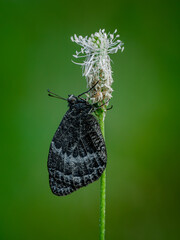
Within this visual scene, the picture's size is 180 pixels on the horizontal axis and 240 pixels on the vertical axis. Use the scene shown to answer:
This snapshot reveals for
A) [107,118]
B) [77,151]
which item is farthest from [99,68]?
[107,118]

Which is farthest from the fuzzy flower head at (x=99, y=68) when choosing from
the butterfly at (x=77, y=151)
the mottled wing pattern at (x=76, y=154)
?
the mottled wing pattern at (x=76, y=154)

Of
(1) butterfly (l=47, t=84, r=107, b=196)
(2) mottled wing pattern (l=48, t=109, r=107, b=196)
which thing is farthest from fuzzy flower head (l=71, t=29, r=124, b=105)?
(2) mottled wing pattern (l=48, t=109, r=107, b=196)

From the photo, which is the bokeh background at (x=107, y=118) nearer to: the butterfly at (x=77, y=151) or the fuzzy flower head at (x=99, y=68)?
the butterfly at (x=77, y=151)

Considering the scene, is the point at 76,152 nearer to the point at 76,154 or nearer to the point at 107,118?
the point at 76,154
